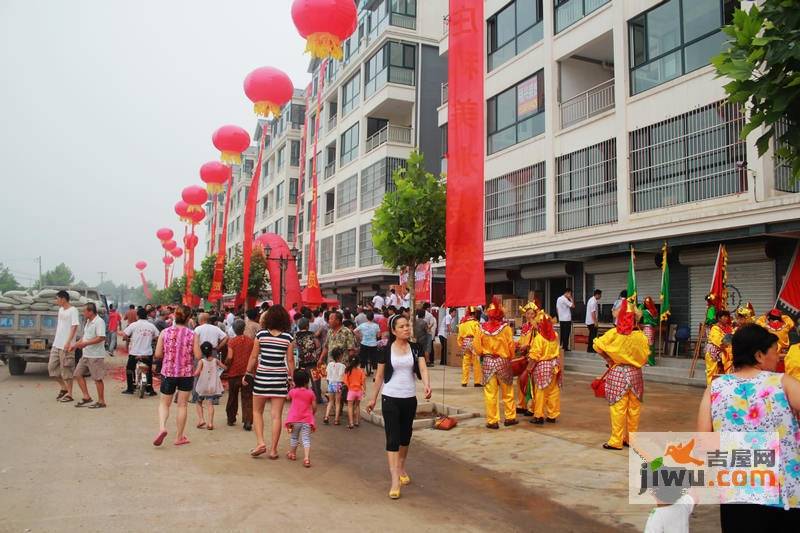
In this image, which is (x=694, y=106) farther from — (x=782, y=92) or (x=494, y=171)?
(x=782, y=92)

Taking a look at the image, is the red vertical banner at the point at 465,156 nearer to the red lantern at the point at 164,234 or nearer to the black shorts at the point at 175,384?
the black shorts at the point at 175,384

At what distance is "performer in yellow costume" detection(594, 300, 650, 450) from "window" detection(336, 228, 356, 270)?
2441cm

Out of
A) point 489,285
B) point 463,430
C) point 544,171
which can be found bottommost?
point 463,430

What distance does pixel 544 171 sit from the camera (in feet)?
60.7

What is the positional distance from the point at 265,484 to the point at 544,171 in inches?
589

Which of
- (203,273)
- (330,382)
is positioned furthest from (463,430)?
(203,273)

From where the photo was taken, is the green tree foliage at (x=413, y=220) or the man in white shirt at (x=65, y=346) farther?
the green tree foliage at (x=413, y=220)

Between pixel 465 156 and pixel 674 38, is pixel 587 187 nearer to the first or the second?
pixel 674 38

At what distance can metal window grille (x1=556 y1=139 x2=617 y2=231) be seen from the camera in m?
16.2

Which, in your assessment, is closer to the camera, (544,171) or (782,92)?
(782,92)

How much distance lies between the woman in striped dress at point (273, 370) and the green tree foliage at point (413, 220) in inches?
186

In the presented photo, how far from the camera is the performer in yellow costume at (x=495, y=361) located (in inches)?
337

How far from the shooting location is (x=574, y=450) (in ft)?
24.1

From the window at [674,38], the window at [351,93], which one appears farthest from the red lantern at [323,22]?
the window at [351,93]
